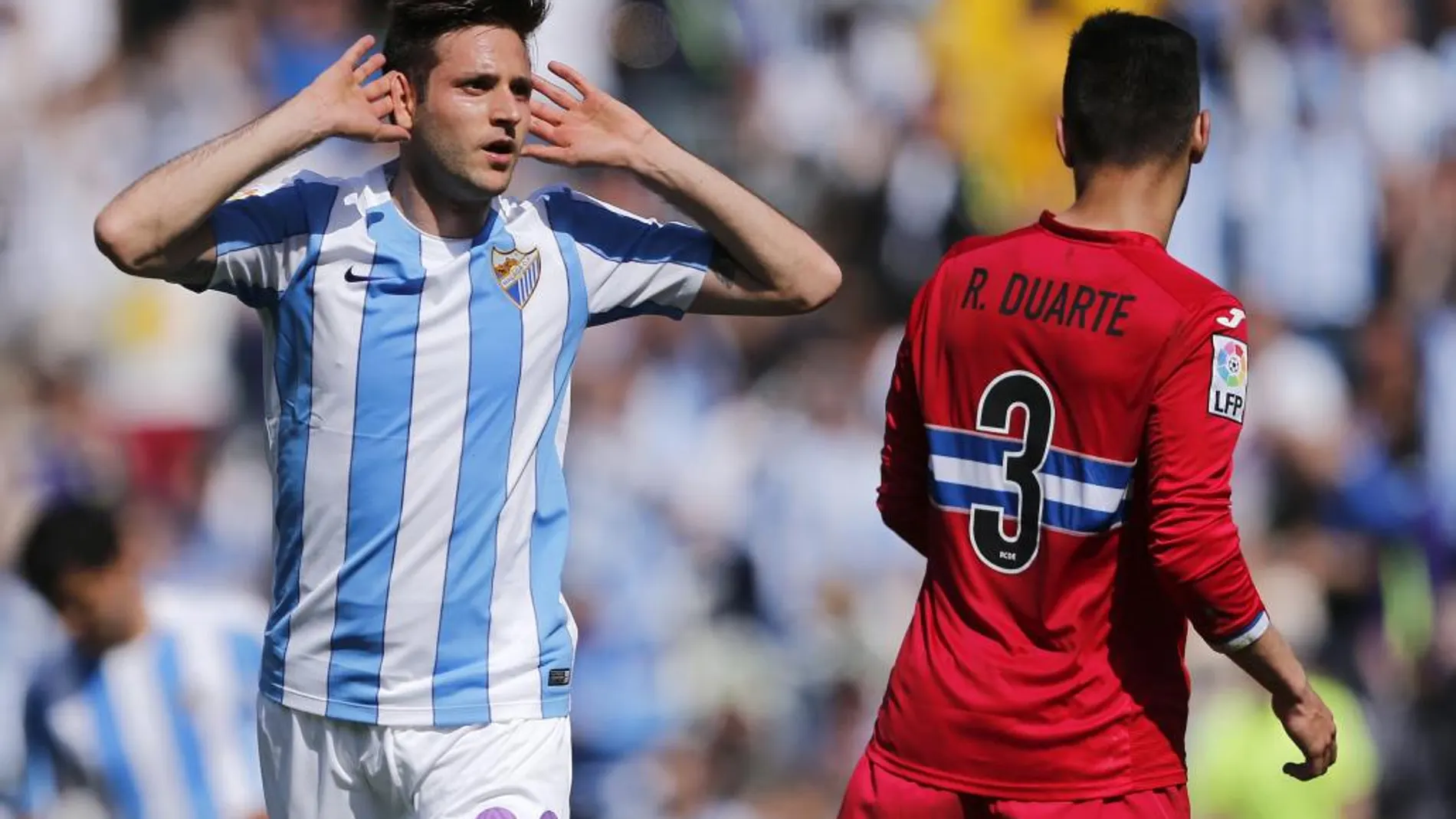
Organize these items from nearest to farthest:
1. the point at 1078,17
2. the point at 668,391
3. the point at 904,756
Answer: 1. the point at 904,756
2. the point at 668,391
3. the point at 1078,17

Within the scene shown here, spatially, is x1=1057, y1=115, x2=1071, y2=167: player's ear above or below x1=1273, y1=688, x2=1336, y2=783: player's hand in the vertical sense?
above

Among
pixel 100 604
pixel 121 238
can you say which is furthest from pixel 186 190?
pixel 100 604

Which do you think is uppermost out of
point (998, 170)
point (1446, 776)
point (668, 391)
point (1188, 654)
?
point (998, 170)

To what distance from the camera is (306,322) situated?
4324 mm

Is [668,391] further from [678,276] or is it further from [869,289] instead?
[678,276]

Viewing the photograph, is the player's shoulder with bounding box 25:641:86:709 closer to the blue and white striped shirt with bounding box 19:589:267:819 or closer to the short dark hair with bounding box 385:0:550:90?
the blue and white striped shirt with bounding box 19:589:267:819

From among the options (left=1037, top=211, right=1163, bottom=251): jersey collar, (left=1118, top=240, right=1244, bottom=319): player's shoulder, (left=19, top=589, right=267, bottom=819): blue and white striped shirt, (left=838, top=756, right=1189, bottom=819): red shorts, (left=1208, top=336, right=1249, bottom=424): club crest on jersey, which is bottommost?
(left=19, top=589, right=267, bottom=819): blue and white striped shirt

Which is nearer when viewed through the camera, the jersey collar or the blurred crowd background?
the jersey collar

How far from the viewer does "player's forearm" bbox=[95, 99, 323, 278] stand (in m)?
4.10

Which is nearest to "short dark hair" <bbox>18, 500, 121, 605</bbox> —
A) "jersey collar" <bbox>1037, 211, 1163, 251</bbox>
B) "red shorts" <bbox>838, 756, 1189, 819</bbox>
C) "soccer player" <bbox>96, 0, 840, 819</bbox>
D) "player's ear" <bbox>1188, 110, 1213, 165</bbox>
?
"soccer player" <bbox>96, 0, 840, 819</bbox>

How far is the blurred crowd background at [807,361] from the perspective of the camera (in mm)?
9258

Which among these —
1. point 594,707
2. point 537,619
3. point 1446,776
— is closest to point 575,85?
point 537,619

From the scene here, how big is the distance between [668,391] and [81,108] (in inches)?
130

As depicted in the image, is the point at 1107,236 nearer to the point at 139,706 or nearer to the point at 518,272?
the point at 518,272
